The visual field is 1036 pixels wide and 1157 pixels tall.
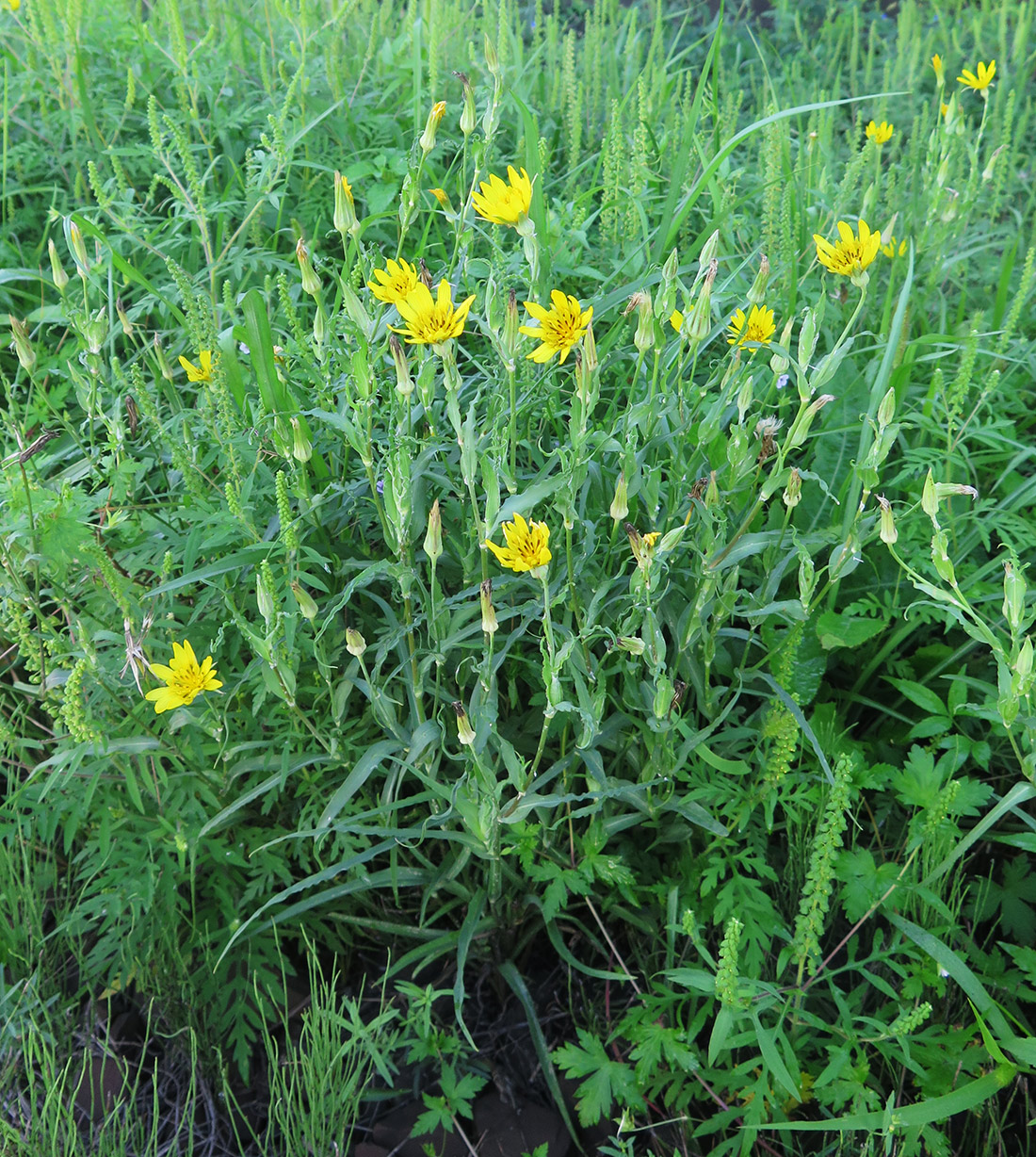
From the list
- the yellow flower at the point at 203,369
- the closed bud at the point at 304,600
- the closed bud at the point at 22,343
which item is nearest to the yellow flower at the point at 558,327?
the closed bud at the point at 304,600

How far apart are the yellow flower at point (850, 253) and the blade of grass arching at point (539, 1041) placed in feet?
3.56


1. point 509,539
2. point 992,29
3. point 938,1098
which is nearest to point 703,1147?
point 938,1098

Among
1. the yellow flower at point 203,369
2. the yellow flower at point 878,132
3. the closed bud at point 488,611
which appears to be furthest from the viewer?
the yellow flower at point 878,132

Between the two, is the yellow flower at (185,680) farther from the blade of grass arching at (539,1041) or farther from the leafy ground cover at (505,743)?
the blade of grass arching at (539,1041)

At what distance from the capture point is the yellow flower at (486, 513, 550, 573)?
3.50 feet

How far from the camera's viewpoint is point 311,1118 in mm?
1089

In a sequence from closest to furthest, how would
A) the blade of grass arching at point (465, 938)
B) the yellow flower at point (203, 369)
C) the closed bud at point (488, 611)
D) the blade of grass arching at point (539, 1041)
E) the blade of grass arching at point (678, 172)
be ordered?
the closed bud at point (488, 611), the blade of grass arching at point (465, 938), the blade of grass arching at point (539, 1041), the yellow flower at point (203, 369), the blade of grass arching at point (678, 172)

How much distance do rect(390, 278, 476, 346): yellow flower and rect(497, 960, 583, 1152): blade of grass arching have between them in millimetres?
873

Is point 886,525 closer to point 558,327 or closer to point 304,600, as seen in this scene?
point 558,327

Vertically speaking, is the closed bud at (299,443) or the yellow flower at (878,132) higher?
the yellow flower at (878,132)

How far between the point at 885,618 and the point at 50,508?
3.95ft

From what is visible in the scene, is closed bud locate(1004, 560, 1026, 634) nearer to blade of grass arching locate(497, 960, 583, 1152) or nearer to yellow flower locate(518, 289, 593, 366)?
yellow flower locate(518, 289, 593, 366)

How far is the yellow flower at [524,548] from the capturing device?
3.50 ft

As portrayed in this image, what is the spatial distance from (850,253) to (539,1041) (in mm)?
1188
